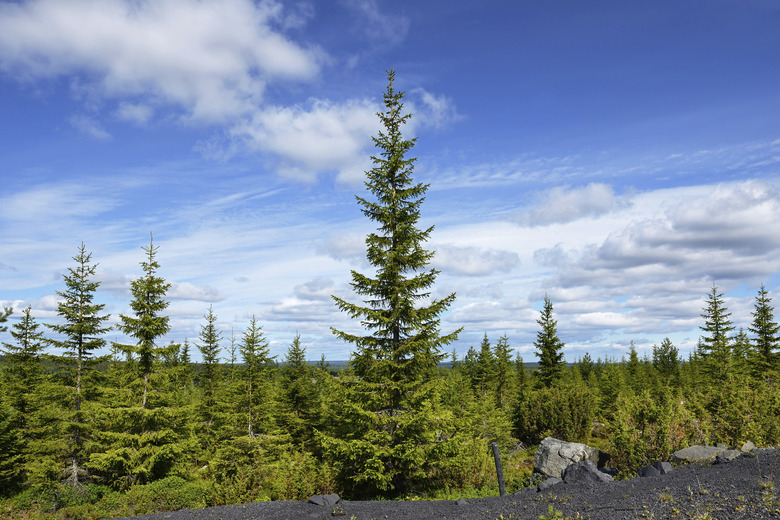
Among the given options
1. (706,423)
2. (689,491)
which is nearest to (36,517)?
(689,491)

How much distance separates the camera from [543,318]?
115ft

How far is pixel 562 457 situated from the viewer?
55.2 ft

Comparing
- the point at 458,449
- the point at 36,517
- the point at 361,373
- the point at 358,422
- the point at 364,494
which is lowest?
the point at 36,517

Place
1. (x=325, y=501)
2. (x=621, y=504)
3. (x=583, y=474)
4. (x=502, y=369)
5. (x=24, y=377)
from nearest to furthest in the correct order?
1. (x=621, y=504)
2. (x=583, y=474)
3. (x=325, y=501)
4. (x=24, y=377)
5. (x=502, y=369)

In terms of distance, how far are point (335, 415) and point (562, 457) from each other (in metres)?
9.97

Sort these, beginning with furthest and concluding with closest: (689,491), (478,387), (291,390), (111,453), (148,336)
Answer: (478,387) < (291,390) < (148,336) < (111,453) < (689,491)

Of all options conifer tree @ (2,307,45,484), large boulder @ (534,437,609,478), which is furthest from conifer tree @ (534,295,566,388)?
conifer tree @ (2,307,45,484)

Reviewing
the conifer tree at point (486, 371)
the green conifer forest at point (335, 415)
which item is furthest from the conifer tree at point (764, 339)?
the conifer tree at point (486, 371)

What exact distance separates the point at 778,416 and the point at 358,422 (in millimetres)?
15653

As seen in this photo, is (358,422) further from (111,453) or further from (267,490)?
(111,453)

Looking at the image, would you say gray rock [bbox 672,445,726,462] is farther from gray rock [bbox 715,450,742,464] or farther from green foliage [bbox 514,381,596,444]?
green foliage [bbox 514,381,596,444]

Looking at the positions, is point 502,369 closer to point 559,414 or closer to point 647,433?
point 559,414

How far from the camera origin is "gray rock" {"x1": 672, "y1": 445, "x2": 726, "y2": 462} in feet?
39.9

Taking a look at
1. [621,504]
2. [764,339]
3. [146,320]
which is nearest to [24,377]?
[146,320]
